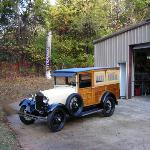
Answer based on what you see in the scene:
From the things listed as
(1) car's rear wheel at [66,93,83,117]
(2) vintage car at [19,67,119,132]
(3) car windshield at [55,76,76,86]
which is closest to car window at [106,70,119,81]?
(2) vintage car at [19,67,119,132]

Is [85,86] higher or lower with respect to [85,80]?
lower

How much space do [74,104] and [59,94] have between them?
637 millimetres

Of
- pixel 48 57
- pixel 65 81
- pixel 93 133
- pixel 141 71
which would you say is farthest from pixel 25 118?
pixel 48 57

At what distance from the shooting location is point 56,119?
12.0m

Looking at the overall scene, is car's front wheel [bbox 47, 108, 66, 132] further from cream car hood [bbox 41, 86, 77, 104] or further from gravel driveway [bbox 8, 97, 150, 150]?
cream car hood [bbox 41, 86, 77, 104]

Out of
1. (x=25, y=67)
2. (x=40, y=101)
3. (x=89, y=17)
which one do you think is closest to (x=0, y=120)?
(x=40, y=101)

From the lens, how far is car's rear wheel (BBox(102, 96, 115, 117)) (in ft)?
46.2

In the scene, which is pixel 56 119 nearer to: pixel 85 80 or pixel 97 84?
pixel 85 80

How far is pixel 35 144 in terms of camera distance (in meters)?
10.4

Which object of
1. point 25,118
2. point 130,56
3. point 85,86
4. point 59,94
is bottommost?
point 25,118

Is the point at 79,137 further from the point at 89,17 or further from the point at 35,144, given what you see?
the point at 89,17

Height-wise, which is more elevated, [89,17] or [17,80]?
[89,17]

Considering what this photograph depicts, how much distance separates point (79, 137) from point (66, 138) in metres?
0.41

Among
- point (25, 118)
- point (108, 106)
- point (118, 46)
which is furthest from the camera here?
point (118, 46)
